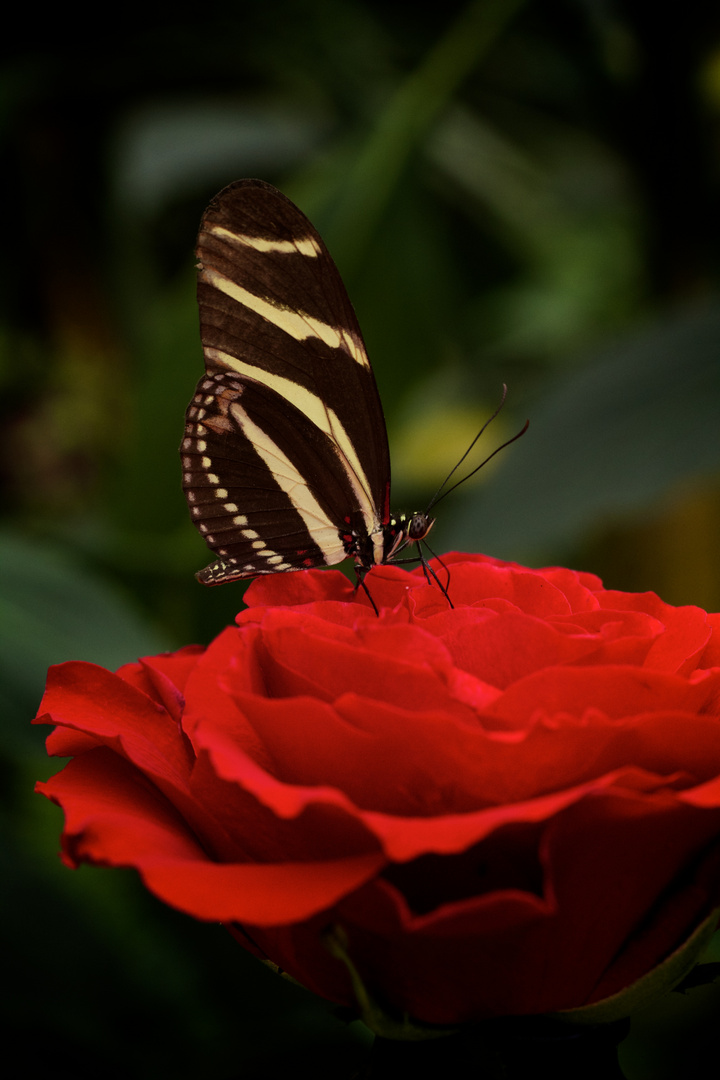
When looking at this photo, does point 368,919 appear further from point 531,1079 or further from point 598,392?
point 598,392

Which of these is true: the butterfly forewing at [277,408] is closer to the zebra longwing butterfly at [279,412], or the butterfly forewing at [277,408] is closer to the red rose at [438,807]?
the zebra longwing butterfly at [279,412]

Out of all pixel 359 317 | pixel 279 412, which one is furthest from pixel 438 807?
pixel 359 317

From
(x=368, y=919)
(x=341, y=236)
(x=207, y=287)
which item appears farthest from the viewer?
(x=341, y=236)

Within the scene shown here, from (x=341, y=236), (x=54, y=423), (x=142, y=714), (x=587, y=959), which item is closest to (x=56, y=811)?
(x=54, y=423)

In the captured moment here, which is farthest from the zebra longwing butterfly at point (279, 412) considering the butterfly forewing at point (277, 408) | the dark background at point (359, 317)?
the dark background at point (359, 317)

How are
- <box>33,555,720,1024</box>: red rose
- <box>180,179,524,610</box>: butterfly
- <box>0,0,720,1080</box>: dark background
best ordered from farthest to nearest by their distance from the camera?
<box>0,0,720,1080</box>: dark background < <box>180,179,524,610</box>: butterfly < <box>33,555,720,1024</box>: red rose

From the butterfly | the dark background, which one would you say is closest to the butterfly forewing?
the butterfly

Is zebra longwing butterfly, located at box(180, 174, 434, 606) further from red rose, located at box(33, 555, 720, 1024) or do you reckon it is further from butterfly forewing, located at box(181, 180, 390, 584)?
red rose, located at box(33, 555, 720, 1024)
